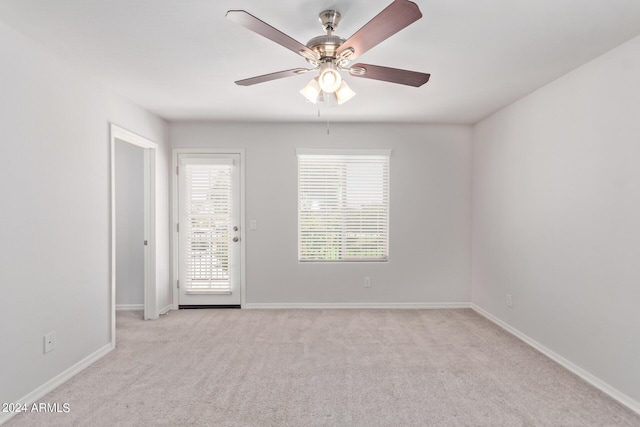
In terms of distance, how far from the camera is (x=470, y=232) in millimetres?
4547

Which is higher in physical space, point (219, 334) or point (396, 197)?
point (396, 197)

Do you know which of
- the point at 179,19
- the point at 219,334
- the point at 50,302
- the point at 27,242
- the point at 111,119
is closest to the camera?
the point at 179,19

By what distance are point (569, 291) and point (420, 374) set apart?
1412 millimetres

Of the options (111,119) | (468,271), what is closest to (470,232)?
Result: (468,271)

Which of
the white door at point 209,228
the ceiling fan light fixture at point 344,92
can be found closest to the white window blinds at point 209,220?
the white door at point 209,228

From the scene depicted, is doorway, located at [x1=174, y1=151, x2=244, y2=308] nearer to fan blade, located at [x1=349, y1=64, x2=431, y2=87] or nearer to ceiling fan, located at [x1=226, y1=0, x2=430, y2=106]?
ceiling fan, located at [x1=226, y1=0, x2=430, y2=106]

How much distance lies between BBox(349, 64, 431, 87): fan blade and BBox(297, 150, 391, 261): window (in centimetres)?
237

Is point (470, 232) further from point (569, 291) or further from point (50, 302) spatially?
point (50, 302)

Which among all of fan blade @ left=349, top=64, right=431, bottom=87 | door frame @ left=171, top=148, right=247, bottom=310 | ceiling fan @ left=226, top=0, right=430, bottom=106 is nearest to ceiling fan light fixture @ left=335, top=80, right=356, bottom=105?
ceiling fan @ left=226, top=0, right=430, bottom=106

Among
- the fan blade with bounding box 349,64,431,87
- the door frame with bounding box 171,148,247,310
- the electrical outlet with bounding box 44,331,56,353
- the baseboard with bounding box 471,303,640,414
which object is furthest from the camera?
the door frame with bounding box 171,148,247,310

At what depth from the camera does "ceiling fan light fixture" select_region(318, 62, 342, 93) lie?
1903 millimetres

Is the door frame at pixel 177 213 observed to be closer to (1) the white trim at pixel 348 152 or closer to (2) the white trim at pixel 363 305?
(2) the white trim at pixel 363 305

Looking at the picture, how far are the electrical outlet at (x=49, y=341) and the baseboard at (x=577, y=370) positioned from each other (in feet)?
12.9

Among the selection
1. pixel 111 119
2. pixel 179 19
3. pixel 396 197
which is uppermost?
pixel 179 19
